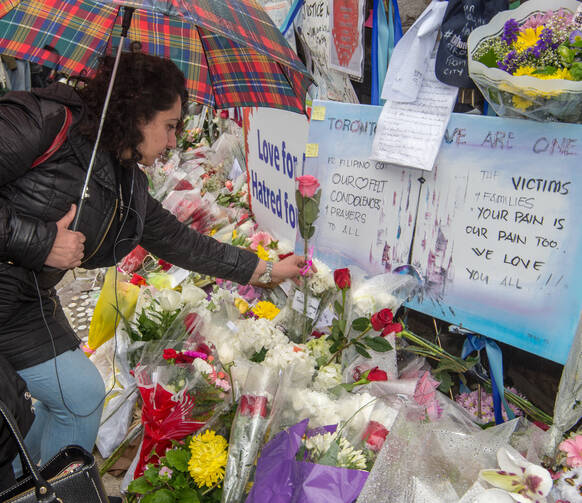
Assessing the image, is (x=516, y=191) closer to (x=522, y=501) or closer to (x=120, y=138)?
(x=522, y=501)

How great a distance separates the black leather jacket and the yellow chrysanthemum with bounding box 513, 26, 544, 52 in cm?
146

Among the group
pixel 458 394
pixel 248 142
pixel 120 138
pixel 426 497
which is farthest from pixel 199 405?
pixel 248 142

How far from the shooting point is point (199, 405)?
1841 mm

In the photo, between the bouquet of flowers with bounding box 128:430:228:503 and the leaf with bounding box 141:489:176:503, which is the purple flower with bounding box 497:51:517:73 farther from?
the leaf with bounding box 141:489:176:503

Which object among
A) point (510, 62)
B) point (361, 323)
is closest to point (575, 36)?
point (510, 62)

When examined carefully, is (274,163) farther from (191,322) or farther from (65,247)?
(65,247)

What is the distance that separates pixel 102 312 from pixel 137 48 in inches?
55.8

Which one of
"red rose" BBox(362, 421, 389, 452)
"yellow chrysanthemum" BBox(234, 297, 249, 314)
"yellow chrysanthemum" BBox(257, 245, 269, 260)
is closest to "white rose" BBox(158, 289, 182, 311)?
"yellow chrysanthemum" BBox(234, 297, 249, 314)

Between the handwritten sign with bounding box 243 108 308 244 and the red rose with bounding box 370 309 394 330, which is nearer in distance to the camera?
the red rose with bounding box 370 309 394 330

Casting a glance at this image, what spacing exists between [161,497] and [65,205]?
103cm

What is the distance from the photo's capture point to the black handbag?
1.13m

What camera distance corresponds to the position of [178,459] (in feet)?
5.42

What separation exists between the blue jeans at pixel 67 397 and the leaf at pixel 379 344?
1102 mm

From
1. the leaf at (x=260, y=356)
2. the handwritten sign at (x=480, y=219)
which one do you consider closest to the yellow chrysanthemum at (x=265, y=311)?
the leaf at (x=260, y=356)
